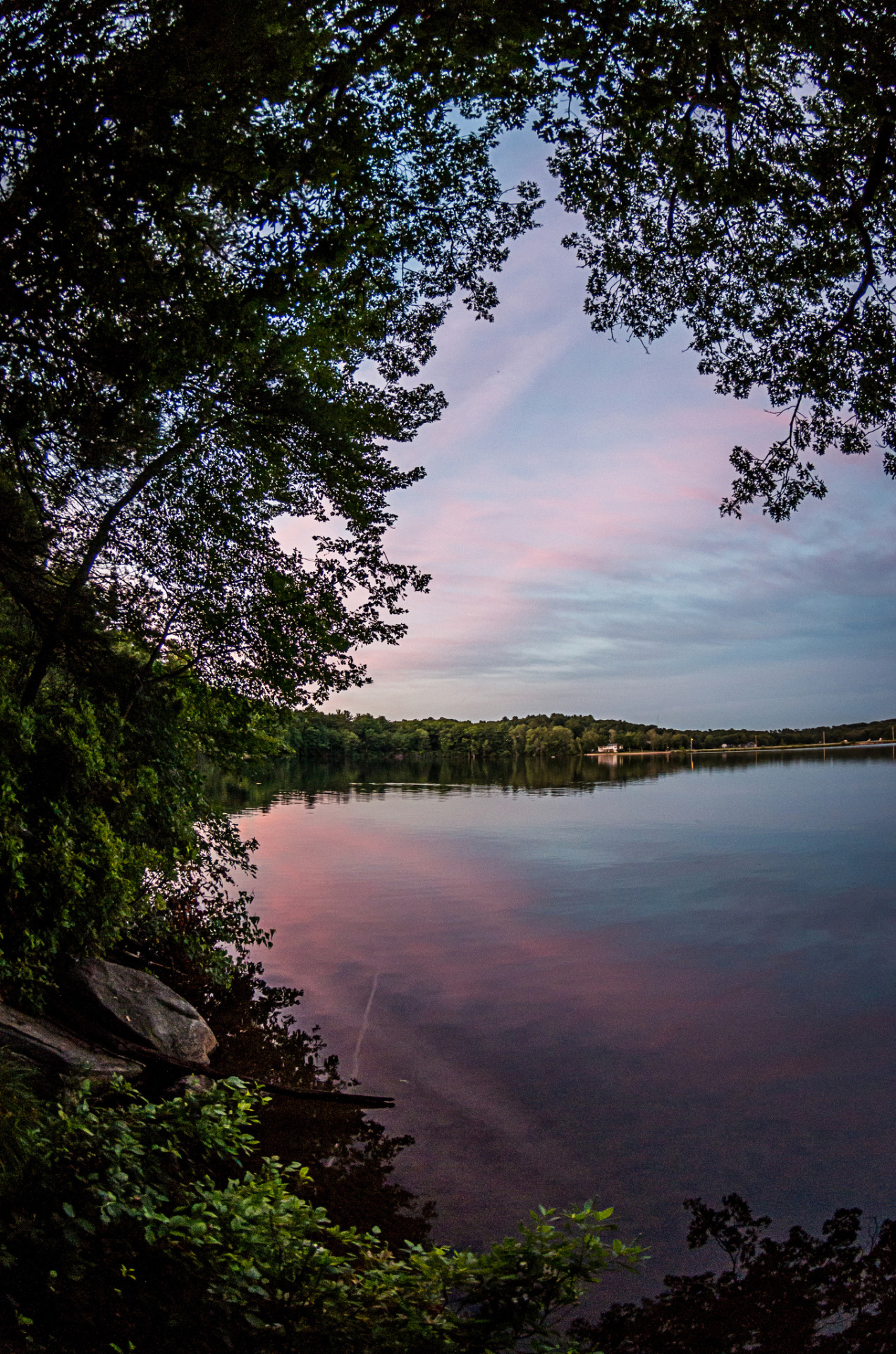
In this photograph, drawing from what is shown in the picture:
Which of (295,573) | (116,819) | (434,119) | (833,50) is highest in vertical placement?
(434,119)

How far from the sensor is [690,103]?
644 centimetres

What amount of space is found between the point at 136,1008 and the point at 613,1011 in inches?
298

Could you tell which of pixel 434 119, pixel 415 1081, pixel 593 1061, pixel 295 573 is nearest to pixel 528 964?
pixel 593 1061

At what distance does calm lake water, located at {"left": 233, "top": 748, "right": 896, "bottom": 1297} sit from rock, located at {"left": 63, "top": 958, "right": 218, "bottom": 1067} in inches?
87.5

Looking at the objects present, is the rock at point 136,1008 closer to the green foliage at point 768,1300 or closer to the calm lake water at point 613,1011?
the calm lake water at point 613,1011

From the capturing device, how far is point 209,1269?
418 centimetres

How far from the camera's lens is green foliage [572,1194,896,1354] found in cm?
525

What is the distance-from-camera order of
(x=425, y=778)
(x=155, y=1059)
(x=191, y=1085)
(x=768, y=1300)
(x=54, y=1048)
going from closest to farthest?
(x=768, y=1300) → (x=54, y=1048) → (x=191, y=1085) → (x=155, y=1059) → (x=425, y=778)

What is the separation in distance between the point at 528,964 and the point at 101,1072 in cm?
974

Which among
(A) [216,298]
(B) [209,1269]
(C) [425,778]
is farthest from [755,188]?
(C) [425,778]

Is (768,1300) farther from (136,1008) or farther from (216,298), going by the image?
(216,298)

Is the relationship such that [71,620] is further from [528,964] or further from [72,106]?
[528,964]

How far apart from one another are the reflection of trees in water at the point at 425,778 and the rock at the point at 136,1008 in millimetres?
23845

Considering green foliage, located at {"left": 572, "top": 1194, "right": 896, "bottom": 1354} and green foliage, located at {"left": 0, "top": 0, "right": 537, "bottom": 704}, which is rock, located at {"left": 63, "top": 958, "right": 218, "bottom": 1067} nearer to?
green foliage, located at {"left": 0, "top": 0, "right": 537, "bottom": 704}
